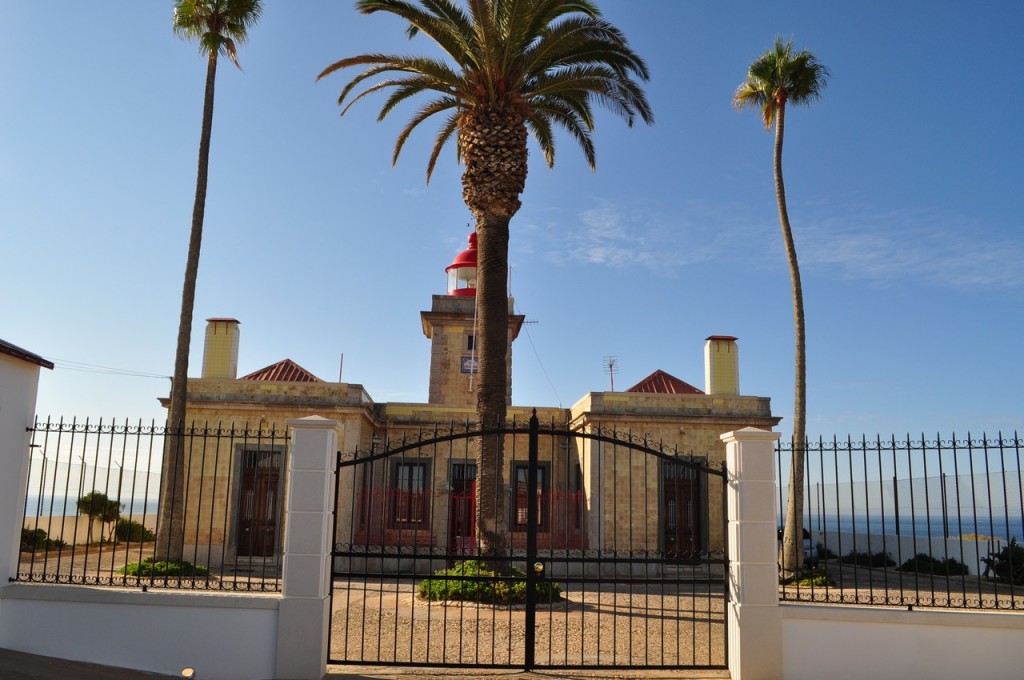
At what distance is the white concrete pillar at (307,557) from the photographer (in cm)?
798

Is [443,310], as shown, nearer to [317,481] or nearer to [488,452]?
[488,452]

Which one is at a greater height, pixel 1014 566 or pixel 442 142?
pixel 442 142

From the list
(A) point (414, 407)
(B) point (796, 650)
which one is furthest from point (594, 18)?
(A) point (414, 407)

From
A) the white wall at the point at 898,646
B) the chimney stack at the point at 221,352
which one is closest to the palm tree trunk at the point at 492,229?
the white wall at the point at 898,646

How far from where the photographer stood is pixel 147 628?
27.0 ft

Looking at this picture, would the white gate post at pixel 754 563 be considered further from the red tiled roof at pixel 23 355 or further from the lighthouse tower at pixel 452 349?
the lighthouse tower at pixel 452 349

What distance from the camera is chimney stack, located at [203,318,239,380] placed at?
22703mm

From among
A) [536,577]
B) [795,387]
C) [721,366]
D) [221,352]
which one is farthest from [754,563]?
[221,352]

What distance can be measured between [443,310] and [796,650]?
19.3 meters

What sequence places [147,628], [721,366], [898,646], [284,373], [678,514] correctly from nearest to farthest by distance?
1. [898,646]
2. [147,628]
3. [678,514]
4. [721,366]
5. [284,373]

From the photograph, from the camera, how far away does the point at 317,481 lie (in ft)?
26.8

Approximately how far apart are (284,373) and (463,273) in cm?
739

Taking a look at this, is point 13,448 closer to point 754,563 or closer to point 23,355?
point 23,355

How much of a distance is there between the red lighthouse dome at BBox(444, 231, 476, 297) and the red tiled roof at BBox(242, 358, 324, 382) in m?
5.98
